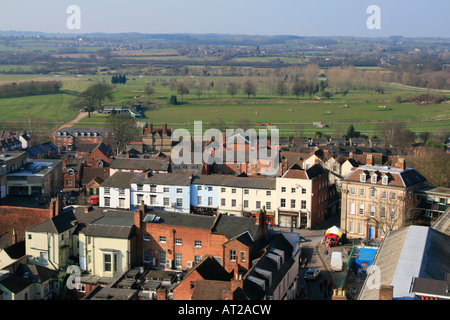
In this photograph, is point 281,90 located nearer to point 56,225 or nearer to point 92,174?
point 92,174

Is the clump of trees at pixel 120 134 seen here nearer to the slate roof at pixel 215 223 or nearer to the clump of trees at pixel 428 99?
the slate roof at pixel 215 223

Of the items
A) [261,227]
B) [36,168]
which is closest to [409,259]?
[261,227]

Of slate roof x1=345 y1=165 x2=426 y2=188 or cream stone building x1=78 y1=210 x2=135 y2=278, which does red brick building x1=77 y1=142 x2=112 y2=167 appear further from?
slate roof x1=345 y1=165 x2=426 y2=188

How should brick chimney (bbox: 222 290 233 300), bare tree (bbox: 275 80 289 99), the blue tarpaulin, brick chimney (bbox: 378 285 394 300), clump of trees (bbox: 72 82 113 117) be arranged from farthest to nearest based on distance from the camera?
bare tree (bbox: 275 80 289 99)
clump of trees (bbox: 72 82 113 117)
the blue tarpaulin
brick chimney (bbox: 222 290 233 300)
brick chimney (bbox: 378 285 394 300)

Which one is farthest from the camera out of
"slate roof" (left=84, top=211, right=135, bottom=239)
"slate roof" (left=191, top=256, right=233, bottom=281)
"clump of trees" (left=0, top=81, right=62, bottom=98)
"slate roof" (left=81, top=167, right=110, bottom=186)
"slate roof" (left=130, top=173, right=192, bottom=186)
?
"clump of trees" (left=0, top=81, right=62, bottom=98)

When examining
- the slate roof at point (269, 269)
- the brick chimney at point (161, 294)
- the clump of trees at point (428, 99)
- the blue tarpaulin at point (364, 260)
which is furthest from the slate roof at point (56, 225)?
the clump of trees at point (428, 99)

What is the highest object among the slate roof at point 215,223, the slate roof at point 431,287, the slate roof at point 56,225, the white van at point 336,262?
the slate roof at point 431,287

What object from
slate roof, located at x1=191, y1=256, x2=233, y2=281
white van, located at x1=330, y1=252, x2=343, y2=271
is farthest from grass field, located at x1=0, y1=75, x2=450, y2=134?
slate roof, located at x1=191, y1=256, x2=233, y2=281
